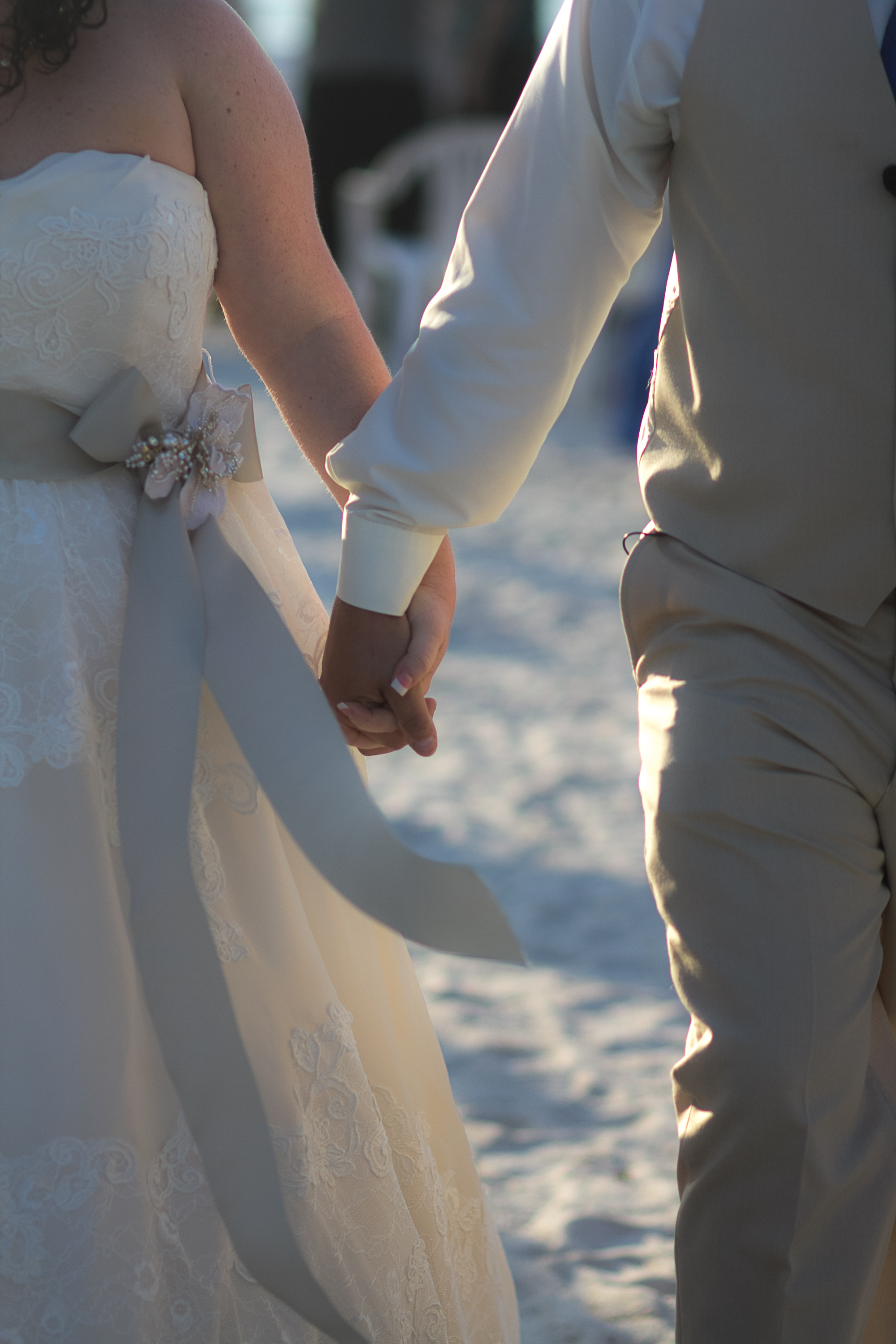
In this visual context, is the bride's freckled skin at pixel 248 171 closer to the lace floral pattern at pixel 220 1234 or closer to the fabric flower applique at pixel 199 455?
the fabric flower applique at pixel 199 455

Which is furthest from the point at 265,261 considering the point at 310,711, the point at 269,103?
the point at 310,711

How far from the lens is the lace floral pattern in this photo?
4.57 feet

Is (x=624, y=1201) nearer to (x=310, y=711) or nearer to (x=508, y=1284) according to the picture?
(x=508, y=1284)

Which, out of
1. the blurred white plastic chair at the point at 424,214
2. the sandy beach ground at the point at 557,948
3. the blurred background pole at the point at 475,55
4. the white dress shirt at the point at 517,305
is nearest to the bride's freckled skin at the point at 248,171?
the white dress shirt at the point at 517,305

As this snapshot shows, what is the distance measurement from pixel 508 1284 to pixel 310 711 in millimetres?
780

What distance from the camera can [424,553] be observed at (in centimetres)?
161

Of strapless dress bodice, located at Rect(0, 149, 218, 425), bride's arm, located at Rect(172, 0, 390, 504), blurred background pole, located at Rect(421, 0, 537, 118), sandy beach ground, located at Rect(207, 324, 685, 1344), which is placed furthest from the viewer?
blurred background pole, located at Rect(421, 0, 537, 118)

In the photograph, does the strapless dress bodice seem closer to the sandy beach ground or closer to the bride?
the bride

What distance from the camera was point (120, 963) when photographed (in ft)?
4.85

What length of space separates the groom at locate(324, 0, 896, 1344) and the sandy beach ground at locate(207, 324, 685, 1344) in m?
0.73

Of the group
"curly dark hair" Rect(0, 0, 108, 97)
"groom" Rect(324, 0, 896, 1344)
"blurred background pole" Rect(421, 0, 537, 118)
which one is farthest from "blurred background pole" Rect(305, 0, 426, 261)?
"groom" Rect(324, 0, 896, 1344)

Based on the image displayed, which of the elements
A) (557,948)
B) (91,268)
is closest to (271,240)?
(91,268)

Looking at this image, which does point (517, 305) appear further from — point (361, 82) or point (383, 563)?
point (361, 82)

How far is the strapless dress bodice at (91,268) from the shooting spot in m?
1.46
